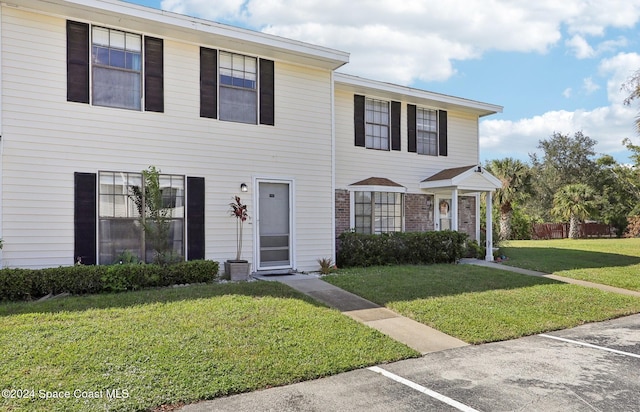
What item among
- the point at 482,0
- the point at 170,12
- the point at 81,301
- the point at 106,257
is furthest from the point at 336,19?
the point at 81,301

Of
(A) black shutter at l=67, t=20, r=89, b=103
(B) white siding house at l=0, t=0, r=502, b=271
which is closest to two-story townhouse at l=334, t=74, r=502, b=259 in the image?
(B) white siding house at l=0, t=0, r=502, b=271

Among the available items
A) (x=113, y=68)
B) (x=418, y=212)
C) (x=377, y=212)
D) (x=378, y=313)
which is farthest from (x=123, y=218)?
(x=418, y=212)

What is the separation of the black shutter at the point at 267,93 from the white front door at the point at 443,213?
22.7 feet

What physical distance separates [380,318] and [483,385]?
2.50 meters

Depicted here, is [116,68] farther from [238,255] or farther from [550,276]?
[550,276]

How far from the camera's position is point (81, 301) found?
6930 millimetres

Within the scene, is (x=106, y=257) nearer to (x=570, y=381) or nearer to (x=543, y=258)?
(x=570, y=381)

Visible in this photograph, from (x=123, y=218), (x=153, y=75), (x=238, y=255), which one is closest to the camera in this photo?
(x=123, y=218)

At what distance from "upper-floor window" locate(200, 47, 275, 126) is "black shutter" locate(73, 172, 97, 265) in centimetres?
285

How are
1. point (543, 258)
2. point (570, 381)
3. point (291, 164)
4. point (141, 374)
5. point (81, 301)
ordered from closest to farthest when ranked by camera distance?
1. point (141, 374)
2. point (570, 381)
3. point (81, 301)
4. point (291, 164)
5. point (543, 258)

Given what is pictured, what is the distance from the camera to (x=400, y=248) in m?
12.4

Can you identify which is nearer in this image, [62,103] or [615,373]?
[615,373]

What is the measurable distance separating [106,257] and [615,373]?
8.59 metres

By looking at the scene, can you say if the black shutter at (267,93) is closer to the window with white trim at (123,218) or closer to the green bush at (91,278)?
the window with white trim at (123,218)
